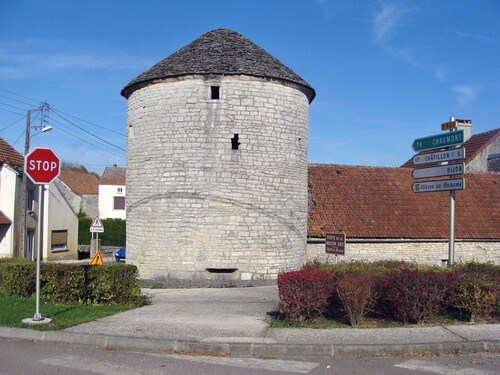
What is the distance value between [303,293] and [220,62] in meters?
9.07

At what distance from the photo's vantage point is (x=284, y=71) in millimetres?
16500

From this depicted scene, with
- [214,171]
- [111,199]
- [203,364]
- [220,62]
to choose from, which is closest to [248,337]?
[203,364]

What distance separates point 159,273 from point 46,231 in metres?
17.3

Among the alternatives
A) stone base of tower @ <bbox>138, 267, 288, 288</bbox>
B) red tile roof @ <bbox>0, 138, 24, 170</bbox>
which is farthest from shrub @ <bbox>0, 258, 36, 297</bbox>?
red tile roof @ <bbox>0, 138, 24, 170</bbox>

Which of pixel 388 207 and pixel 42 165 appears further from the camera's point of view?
pixel 388 207

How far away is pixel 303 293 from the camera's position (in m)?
9.05

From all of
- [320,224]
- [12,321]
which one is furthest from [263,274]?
[12,321]

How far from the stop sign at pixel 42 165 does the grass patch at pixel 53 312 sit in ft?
8.08

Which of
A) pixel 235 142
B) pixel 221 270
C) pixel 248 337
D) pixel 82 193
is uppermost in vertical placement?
pixel 82 193

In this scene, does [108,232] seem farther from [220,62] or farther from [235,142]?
[220,62]

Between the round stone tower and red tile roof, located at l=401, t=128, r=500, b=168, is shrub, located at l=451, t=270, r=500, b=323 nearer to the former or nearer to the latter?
the round stone tower

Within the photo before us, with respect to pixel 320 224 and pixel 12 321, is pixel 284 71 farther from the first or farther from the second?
pixel 12 321

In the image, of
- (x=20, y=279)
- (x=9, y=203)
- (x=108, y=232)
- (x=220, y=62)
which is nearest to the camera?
(x=20, y=279)

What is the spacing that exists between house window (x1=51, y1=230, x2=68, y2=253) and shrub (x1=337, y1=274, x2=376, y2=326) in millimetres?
25806
